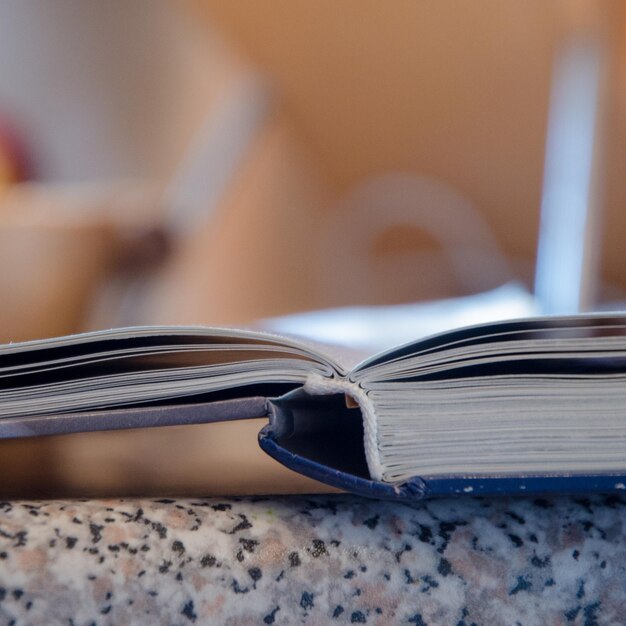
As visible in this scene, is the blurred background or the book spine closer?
the book spine

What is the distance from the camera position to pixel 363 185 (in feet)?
7.07

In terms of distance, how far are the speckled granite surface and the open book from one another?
0.12 feet

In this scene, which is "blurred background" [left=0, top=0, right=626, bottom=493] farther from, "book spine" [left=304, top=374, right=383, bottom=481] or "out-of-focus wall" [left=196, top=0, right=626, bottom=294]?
"book spine" [left=304, top=374, right=383, bottom=481]

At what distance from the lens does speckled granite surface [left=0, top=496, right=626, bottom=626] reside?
0.82ft

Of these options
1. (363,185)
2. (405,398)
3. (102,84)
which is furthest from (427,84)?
(102,84)

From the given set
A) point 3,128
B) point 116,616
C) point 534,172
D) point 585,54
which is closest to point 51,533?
point 116,616

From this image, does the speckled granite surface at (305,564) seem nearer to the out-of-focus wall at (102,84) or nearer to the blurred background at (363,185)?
the blurred background at (363,185)

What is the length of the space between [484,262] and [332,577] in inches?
69.6

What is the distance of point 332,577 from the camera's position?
10.3 inches

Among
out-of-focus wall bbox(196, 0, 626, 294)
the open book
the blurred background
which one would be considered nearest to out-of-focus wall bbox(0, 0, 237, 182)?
the blurred background

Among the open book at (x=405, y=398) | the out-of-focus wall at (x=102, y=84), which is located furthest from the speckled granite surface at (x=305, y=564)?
the out-of-focus wall at (x=102, y=84)

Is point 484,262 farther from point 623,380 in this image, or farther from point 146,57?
point 146,57

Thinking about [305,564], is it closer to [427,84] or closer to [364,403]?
[364,403]

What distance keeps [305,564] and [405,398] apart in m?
0.08
